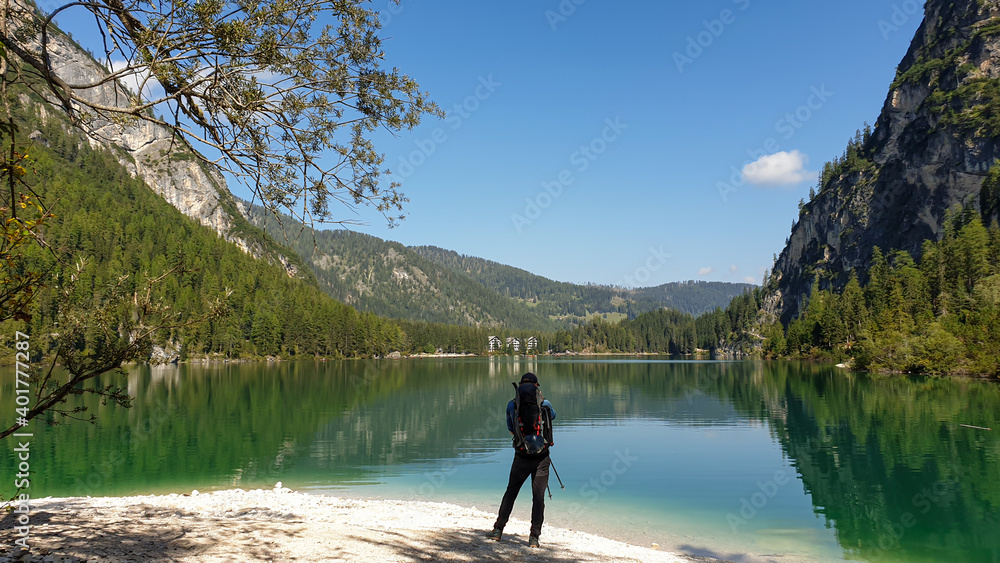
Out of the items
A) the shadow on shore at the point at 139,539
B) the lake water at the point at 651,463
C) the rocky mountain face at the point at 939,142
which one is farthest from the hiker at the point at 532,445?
the rocky mountain face at the point at 939,142

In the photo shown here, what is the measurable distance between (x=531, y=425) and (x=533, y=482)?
1.19 meters

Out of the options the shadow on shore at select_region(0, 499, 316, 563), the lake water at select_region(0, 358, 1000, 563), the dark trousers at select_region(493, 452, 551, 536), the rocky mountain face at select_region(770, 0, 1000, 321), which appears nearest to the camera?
the shadow on shore at select_region(0, 499, 316, 563)

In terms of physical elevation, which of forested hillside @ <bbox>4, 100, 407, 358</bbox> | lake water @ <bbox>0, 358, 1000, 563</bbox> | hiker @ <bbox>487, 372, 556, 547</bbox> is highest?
forested hillside @ <bbox>4, 100, 407, 358</bbox>

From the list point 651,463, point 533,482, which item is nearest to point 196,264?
point 651,463

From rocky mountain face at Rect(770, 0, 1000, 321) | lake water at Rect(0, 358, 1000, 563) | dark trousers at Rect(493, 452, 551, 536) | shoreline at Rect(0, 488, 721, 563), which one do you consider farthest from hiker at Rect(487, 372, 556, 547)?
rocky mountain face at Rect(770, 0, 1000, 321)

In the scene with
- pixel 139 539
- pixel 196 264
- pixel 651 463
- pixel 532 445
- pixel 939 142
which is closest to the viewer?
pixel 139 539

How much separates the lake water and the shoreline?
12.6 feet

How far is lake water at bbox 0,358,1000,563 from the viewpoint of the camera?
17.4m

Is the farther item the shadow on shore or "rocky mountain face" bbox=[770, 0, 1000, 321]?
"rocky mountain face" bbox=[770, 0, 1000, 321]

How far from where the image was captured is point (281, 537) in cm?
1029

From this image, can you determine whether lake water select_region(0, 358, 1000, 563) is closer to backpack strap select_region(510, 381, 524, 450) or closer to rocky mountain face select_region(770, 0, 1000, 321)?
backpack strap select_region(510, 381, 524, 450)

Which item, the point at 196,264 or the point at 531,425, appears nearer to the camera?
the point at 531,425

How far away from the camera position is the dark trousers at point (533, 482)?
11445 mm

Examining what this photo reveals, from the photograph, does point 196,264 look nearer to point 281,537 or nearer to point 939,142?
point 281,537
